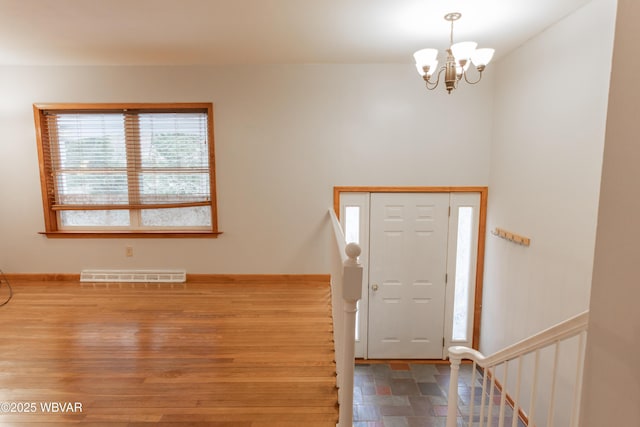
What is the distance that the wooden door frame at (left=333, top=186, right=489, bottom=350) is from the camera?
3918mm

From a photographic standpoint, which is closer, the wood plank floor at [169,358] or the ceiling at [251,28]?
the wood plank floor at [169,358]

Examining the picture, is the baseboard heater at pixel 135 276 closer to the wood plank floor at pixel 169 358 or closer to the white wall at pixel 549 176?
the wood plank floor at pixel 169 358

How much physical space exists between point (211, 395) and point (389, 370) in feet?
9.14

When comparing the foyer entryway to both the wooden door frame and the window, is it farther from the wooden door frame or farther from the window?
the window

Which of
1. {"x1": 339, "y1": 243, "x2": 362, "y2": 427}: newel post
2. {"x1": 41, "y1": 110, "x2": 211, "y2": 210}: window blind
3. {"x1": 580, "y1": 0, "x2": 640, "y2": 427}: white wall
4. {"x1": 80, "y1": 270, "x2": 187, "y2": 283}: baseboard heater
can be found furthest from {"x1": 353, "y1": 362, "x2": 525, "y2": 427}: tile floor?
{"x1": 580, "y1": 0, "x2": 640, "y2": 427}: white wall

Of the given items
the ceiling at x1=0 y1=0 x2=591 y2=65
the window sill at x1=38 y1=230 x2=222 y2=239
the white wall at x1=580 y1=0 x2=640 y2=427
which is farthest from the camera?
the window sill at x1=38 y1=230 x2=222 y2=239

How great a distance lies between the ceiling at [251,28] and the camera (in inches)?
93.0

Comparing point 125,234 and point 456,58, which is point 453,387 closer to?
point 456,58

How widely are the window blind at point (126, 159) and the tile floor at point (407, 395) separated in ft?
9.53

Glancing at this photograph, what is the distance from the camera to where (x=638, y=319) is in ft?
2.17

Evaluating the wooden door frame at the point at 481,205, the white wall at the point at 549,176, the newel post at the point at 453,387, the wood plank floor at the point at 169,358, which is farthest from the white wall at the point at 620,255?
the wooden door frame at the point at 481,205

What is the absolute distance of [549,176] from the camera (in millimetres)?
2904

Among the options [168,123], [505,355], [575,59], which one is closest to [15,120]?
[168,123]

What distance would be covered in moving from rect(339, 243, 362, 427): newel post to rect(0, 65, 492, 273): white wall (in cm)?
256
